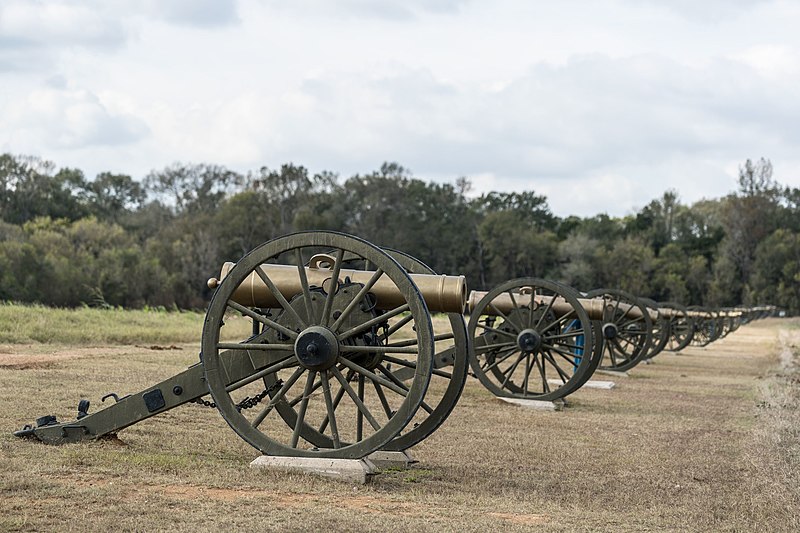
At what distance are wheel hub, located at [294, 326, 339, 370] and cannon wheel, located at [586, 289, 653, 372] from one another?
53.3 ft

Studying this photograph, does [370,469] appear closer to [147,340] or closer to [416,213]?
[147,340]

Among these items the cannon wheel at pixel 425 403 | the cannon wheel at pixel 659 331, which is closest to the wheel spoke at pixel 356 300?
the cannon wheel at pixel 425 403

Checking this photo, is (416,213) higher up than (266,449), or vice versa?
(416,213)

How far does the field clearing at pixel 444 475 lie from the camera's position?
7191mm

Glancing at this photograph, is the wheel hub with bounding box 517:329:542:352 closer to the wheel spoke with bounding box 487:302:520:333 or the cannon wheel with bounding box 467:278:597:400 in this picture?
the cannon wheel with bounding box 467:278:597:400

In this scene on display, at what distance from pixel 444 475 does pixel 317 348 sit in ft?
5.90

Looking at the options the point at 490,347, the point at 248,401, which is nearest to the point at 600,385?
the point at 490,347

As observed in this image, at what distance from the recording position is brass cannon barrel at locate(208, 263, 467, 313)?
907 centimetres

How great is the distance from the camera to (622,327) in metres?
25.5

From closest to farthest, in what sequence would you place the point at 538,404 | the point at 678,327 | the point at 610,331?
the point at 538,404, the point at 610,331, the point at 678,327

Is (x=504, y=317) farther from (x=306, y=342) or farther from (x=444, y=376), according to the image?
(x=306, y=342)

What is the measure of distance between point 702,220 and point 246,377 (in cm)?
9745

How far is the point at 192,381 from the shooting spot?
891 centimetres

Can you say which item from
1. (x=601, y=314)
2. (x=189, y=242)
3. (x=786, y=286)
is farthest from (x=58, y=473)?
(x=786, y=286)
